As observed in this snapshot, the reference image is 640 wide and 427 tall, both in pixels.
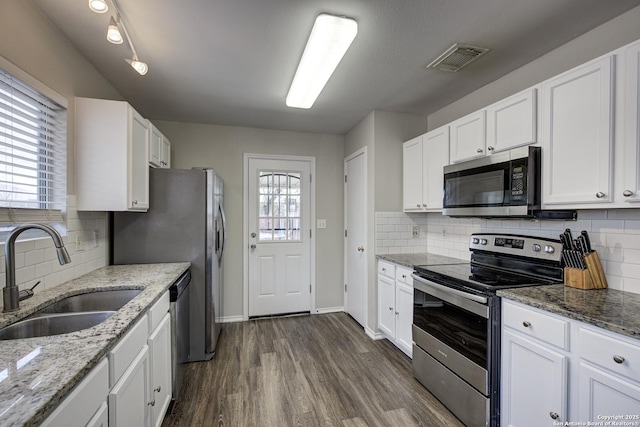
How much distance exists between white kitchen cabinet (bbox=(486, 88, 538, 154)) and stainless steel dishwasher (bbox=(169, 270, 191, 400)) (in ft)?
8.26

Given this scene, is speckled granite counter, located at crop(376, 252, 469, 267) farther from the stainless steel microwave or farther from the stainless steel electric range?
the stainless steel microwave

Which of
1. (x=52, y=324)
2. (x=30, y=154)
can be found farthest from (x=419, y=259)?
(x=30, y=154)

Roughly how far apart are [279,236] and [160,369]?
218 centimetres

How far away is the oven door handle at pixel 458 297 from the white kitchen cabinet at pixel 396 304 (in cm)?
29

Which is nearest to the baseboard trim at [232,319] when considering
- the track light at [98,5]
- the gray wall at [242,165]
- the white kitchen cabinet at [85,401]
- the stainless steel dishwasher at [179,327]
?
the gray wall at [242,165]

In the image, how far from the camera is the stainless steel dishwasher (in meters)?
2.05

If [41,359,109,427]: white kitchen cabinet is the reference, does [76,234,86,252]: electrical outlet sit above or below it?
above

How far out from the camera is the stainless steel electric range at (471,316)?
1.68m

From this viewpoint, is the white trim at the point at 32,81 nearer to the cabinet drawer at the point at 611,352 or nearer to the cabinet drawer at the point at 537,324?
the cabinet drawer at the point at 537,324

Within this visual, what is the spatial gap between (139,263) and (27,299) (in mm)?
1064

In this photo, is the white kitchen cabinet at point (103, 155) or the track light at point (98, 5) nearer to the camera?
the track light at point (98, 5)

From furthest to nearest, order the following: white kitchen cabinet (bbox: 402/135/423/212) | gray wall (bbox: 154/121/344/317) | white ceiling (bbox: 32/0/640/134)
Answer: gray wall (bbox: 154/121/344/317)
white kitchen cabinet (bbox: 402/135/423/212)
white ceiling (bbox: 32/0/640/134)

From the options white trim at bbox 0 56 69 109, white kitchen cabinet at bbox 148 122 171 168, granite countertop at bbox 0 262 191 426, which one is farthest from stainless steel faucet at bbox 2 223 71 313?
white kitchen cabinet at bbox 148 122 171 168

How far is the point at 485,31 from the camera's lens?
5.82ft
